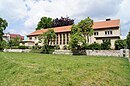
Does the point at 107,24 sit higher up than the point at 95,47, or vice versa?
the point at 107,24

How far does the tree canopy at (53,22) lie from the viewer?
63.4 metres

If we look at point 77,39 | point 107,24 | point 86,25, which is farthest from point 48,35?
point 107,24

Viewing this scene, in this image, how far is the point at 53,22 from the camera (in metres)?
67.4

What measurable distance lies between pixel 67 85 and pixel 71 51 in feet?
102

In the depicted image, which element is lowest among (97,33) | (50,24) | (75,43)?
(75,43)

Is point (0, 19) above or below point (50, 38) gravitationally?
above

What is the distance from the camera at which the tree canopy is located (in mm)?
63388

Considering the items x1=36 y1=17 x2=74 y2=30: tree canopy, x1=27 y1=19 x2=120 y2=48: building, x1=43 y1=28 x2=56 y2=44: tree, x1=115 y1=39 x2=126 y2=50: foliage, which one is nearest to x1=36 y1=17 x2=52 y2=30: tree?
x1=36 y1=17 x2=74 y2=30: tree canopy

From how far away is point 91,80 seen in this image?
25.0 ft

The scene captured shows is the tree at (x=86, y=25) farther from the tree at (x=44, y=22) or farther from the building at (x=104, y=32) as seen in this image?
the tree at (x=44, y=22)

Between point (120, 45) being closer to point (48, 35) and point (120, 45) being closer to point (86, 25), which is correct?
point (86, 25)

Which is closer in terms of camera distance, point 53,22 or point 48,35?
point 48,35

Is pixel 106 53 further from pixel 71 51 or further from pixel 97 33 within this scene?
pixel 97 33

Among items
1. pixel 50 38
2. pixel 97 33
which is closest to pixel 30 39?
pixel 50 38
